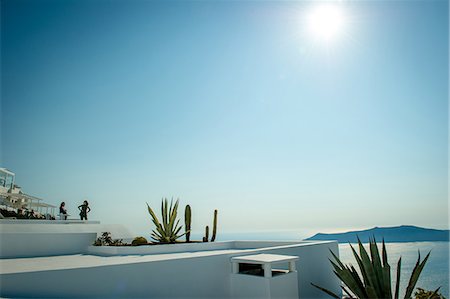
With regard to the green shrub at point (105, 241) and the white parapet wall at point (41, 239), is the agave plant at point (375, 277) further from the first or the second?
the white parapet wall at point (41, 239)

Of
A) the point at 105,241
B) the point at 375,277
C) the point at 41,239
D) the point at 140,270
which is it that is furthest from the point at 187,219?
the point at 375,277

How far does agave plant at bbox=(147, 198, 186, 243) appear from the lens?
11.0m

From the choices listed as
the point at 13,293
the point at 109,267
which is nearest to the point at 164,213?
the point at 109,267

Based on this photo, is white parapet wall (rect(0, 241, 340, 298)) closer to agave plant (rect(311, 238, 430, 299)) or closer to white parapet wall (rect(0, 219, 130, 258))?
white parapet wall (rect(0, 219, 130, 258))

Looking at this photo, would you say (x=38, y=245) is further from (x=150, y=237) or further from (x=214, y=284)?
(x=214, y=284)

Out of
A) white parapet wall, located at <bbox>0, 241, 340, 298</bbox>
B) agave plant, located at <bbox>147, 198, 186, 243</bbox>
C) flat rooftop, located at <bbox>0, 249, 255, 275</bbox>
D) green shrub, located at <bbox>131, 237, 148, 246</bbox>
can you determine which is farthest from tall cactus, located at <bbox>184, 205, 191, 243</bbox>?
flat rooftop, located at <bbox>0, 249, 255, 275</bbox>

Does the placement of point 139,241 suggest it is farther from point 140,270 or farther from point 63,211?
point 63,211

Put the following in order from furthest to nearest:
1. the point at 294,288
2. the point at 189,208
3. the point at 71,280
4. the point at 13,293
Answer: the point at 189,208 → the point at 294,288 → the point at 71,280 → the point at 13,293

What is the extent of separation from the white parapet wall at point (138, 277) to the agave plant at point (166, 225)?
1.96m

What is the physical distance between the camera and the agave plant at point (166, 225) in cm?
1098

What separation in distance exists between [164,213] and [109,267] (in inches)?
203

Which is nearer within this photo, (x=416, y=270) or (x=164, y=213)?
(x=416, y=270)

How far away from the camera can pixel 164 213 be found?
1108 centimetres

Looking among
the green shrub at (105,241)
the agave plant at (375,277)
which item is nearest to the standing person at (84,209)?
the green shrub at (105,241)
